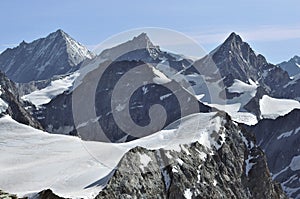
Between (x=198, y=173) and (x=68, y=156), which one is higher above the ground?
(x=68, y=156)

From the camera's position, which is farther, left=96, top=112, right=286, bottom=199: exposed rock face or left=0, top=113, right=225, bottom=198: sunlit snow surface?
left=96, top=112, right=286, bottom=199: exposed rock face

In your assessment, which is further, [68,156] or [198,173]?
[68,156]

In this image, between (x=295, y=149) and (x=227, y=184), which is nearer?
(x=227, y=184)

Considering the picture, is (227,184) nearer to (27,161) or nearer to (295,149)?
(27,161)

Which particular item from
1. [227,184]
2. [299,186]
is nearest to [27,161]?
[227,184]
